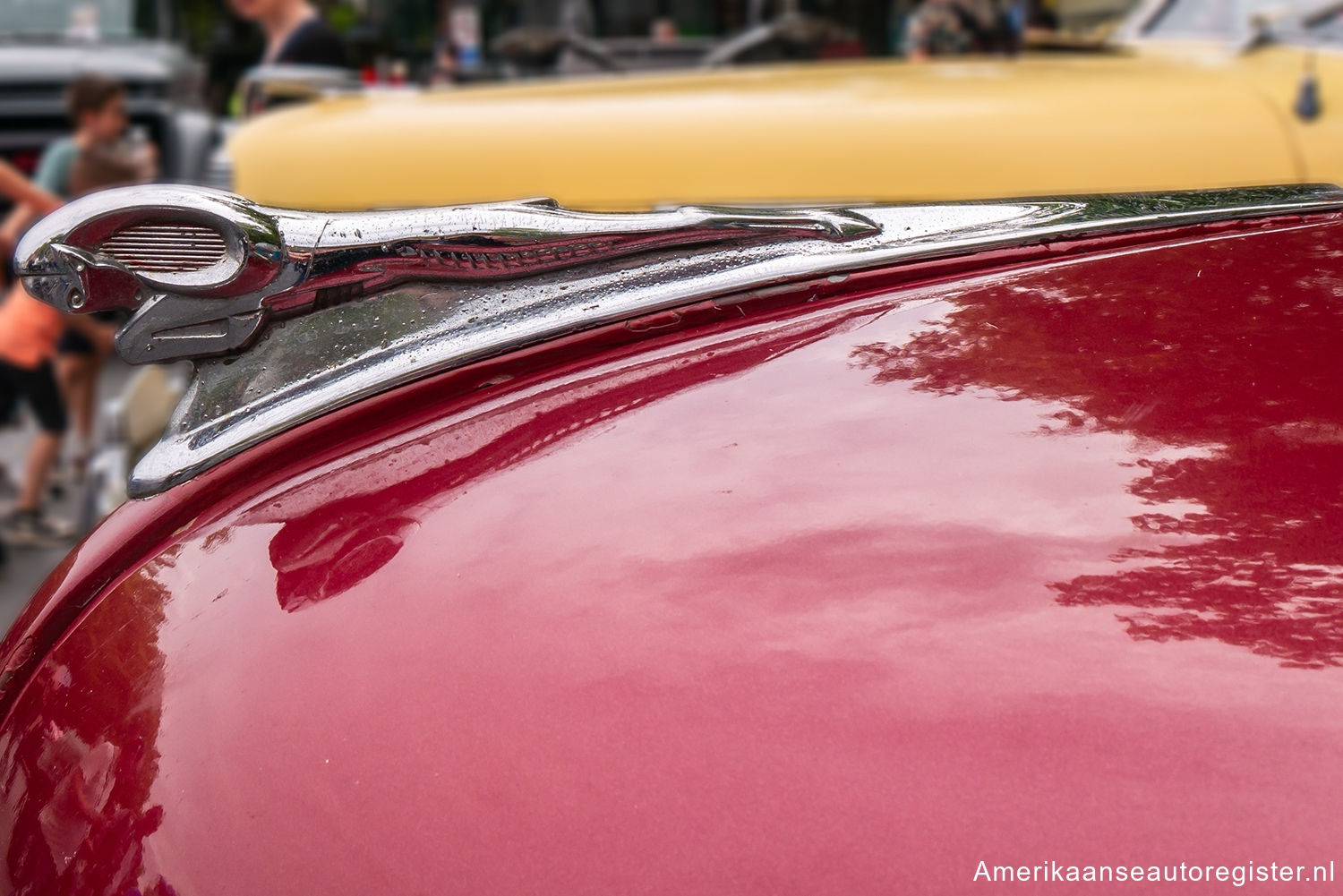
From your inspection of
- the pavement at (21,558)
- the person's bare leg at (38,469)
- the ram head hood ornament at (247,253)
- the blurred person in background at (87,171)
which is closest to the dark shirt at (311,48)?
the blurred person in background at (87,171)

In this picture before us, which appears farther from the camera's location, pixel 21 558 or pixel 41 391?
pixel 41 391

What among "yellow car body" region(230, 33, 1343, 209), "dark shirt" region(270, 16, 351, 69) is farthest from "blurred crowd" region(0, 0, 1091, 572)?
"yellow car body" region(230, 33, 1343, 209)

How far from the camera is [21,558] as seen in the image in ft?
14.9

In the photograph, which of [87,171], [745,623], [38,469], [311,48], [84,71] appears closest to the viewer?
[745,623]

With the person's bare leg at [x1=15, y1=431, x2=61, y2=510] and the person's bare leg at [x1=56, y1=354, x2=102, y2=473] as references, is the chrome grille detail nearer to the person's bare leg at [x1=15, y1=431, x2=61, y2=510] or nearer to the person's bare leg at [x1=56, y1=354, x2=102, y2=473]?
the person's bare leg at [x1=15, y1=431, x2=61, y2=510]

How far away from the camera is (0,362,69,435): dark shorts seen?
15.3 ft

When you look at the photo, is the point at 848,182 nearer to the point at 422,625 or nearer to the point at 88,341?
the point at 422,625

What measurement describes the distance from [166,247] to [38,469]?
14.4 ft

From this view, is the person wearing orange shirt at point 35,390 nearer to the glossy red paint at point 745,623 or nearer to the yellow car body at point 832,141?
the yellow car body at point 832,141

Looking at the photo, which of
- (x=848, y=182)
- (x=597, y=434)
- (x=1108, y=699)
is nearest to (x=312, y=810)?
(x=597, y=434)

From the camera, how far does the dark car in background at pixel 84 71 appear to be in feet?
25.3

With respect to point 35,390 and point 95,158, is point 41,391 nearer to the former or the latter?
point 35,390

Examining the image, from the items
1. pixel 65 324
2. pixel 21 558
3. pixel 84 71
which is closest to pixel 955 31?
pixel 65 324

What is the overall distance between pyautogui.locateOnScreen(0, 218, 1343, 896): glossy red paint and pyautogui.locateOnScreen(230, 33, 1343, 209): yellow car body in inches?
58.8
